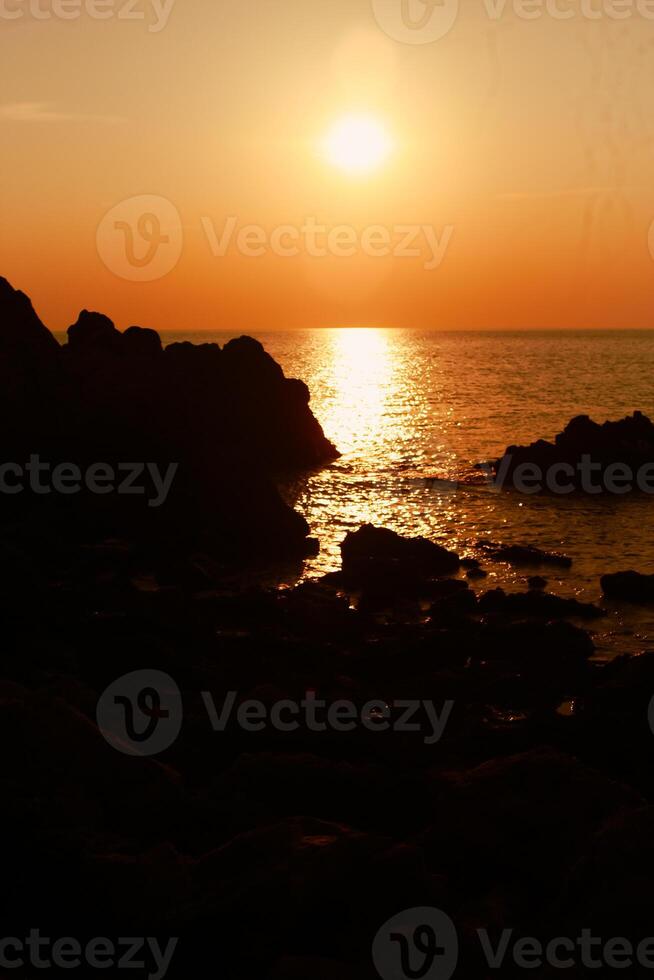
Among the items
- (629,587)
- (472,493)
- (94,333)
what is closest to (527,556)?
(629,587)

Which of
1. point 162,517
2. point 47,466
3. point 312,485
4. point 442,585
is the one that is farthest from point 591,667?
point 312,485

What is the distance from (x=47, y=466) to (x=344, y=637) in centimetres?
2140

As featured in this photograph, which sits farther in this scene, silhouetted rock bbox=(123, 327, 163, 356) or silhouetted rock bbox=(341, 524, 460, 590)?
silhouetted rock bbox=(123, 327, 163, 356)
